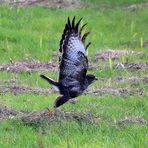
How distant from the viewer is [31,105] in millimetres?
8984

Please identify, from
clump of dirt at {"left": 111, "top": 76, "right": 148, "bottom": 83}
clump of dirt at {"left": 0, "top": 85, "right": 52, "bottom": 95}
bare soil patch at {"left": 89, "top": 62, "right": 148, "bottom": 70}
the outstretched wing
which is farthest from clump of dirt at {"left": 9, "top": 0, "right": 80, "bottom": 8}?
the outstretched wing

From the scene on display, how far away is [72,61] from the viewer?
759 cm

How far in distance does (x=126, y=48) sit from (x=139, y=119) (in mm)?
6451

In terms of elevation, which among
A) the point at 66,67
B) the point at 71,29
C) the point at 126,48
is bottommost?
the point at 126,48

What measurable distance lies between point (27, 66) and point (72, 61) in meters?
4.58

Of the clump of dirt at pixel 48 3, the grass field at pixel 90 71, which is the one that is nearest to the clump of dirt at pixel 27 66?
the grass field at pixel 90 71

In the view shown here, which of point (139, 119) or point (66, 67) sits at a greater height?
point (66, 67)

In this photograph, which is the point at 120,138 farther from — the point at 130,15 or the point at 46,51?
the point at 130,15

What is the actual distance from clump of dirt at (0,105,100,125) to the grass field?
0.09 meters

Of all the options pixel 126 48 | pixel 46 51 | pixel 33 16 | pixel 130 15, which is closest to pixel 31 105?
pixel 46 51

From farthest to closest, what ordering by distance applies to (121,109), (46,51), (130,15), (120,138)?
1. (130,15)
2. (46,51)
3. (121,109)
4. (120,138)

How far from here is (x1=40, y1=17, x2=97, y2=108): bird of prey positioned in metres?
7.53

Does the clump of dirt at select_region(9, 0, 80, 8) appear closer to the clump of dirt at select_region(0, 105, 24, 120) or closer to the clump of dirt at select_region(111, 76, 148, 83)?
the clump of dirt at select_region(111, 76, 148, 83)

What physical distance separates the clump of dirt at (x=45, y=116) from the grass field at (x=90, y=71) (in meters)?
0.09
